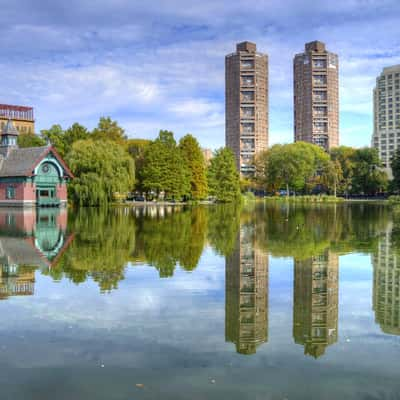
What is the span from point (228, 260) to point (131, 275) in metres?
3.44

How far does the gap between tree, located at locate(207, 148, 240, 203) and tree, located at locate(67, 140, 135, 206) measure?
24.6m

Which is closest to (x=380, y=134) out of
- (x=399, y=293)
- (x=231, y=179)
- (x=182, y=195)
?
(x=231, y=179)

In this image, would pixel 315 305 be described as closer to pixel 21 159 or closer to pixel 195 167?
pixel 21 159

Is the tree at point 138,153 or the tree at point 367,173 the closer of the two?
the tree at point 138,153

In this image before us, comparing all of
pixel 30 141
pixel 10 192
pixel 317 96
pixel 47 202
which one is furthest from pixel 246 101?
pixel 10 192

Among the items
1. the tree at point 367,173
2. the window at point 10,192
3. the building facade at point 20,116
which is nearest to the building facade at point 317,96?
the tree at point 367,173

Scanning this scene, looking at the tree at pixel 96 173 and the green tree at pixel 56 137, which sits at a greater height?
the green tree at pixel 56 137

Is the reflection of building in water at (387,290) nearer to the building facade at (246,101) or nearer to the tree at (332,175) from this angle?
the tree at (332,175)

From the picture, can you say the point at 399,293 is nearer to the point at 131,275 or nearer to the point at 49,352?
the point at 131,275

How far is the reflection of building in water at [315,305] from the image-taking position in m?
6.73

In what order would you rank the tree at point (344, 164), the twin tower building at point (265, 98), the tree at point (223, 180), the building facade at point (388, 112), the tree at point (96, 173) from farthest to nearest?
the building facade at point (388, 112) < the twin tower building at point (265, 98) < the tree at point (344, 164) < the tree at point (223, 180) < the tree at point (96, 173)

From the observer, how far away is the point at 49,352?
6262 mm

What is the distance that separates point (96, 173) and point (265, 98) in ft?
331

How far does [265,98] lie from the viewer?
5758 inches
